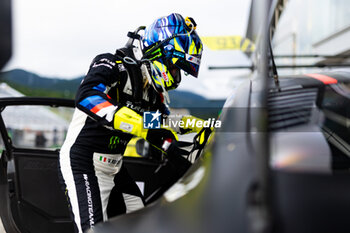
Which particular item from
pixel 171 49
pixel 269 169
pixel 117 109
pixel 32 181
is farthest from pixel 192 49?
pixel 32 181

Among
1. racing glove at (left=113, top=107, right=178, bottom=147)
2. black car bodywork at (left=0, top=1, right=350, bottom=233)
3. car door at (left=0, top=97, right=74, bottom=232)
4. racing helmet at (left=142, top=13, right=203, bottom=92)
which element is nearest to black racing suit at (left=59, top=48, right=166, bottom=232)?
racing helmet at (left=142, top=13, right=203, bottom=92)

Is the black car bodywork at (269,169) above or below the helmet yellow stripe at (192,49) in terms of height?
below

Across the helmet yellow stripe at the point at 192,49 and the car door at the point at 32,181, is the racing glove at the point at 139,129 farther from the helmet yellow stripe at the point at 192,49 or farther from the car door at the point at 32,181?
the car door at the point at 32,181

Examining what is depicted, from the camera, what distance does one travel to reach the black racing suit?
5.74 ft

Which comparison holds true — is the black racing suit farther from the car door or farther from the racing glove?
the car door

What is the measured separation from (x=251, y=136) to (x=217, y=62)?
1.71 feet

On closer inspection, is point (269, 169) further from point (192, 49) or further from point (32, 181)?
point (32, 181)

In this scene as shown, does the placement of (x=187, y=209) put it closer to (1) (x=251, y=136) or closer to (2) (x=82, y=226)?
(1) (x=251, y=136)

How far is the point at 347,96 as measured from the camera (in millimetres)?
1390

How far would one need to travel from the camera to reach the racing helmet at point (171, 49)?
4.96 feet

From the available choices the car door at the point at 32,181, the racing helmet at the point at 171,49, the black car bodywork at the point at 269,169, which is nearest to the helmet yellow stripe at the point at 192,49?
the racing helmet at the point at 171,49

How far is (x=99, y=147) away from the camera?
6.43 feet

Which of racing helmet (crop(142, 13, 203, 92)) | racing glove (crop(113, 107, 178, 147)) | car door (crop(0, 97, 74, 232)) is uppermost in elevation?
racing helmet (crop(142, 13, 203, 92))

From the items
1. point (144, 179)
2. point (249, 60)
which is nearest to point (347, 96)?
point (249, 60)
